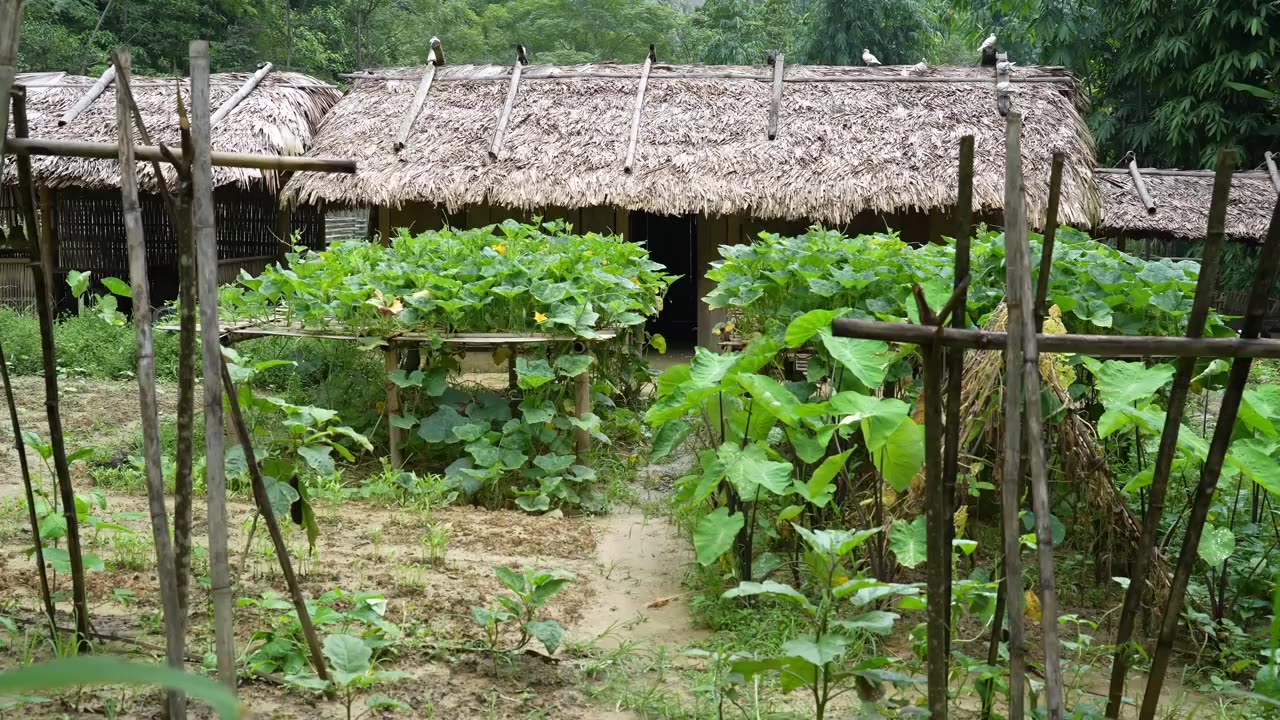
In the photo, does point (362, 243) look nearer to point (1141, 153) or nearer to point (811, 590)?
point (811, 590)

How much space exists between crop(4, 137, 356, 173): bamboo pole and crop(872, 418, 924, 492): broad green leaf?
1.59 metres

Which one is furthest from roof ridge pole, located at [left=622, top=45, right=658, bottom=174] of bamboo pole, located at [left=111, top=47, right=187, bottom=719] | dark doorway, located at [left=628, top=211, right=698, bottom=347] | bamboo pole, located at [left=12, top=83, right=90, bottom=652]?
bamboo pole, located at [left=111, top=47, right=187, bottom=719]

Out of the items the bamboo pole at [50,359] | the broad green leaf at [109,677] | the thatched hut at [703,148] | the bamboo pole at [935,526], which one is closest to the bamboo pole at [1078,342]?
the bamboo pole at [935,526]

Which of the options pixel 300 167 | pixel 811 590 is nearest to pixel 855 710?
pixel 811 590

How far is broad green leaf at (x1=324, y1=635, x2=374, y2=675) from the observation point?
247 centimetres

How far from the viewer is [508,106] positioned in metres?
10.7

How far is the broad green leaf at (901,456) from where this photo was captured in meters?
2.94

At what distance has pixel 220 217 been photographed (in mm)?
12898

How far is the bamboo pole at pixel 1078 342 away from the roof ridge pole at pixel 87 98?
11772mm

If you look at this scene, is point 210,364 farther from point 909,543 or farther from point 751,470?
point 909,543

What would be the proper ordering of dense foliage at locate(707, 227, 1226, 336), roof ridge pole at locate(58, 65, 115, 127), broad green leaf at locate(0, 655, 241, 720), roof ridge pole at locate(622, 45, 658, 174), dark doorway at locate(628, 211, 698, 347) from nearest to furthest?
broad green leaf at locate(0, 655, 241, 720)
dense foliage at locate(707, 227, 1226, 336)
roof ridge pole at locate(622, 45, 658, 174)
roof ridge pole at locate(58, 65, 115, 127)
dark doorway at locate(628, 211, 698, 347)

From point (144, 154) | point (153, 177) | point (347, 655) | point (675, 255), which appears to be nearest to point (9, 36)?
point (144, 154)

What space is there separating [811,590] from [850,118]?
7.45m

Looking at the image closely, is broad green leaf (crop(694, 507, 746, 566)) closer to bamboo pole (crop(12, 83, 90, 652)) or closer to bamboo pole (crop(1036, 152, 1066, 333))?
bamboo pole (crop(1036, 152, 1066, 333))
